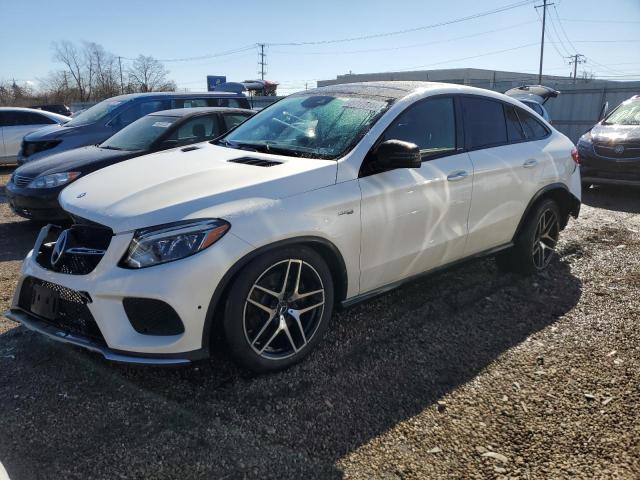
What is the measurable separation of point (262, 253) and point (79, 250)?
1032 millimetres

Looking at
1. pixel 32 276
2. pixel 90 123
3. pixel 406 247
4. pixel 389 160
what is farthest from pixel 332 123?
pixel 90 123

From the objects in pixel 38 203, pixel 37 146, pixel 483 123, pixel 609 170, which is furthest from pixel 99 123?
pixel 609 170

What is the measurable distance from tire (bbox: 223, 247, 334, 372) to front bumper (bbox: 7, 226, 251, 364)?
0.49ft

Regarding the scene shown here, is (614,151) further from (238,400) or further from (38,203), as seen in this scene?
(38,203)

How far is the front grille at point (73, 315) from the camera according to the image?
274 centimetres

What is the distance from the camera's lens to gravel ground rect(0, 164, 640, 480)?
238 centimetres

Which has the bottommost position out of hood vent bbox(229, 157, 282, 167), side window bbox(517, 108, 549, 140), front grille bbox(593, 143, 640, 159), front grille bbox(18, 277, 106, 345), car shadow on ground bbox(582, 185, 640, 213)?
car shadow on ground bbox(582, 185, 640, 213)

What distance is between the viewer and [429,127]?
3822 millimetres

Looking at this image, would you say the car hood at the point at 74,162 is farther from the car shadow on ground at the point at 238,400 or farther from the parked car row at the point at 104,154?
the car shadow on ground at the point at 238,400

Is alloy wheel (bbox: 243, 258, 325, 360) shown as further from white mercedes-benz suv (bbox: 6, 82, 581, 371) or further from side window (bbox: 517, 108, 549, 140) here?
side window (bbox: 517, 108, 549, 140)

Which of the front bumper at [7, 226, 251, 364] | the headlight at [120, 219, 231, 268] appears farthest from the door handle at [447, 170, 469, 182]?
the headlight at [120, 219, 231, 268]

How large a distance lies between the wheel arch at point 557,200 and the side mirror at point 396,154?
1.82 m

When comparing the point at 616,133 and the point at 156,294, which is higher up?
the point at 616,133

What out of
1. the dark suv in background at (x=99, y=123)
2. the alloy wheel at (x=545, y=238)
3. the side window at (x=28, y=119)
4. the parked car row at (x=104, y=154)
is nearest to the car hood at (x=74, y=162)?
the parked car row at (x=104, y=154)
